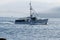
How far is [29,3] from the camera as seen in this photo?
112 m

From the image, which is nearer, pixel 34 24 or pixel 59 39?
pixel 59 39

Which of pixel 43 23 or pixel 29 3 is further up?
pixel 29 3

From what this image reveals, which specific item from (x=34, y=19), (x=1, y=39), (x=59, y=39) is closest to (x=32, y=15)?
(x=34, y=19)

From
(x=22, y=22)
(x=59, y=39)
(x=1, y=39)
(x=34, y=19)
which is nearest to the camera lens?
(x=1, y=39)

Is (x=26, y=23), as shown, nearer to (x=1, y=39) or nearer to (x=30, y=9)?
(x=30, y=9)

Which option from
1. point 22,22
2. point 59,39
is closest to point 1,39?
point 59,39

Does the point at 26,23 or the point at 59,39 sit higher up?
the point at 59,39

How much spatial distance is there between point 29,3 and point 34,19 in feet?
29.3

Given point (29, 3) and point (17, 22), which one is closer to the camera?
point (29, 3)

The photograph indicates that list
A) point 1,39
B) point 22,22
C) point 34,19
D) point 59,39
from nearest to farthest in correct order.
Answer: point 1,39, point 59,39, point 34,19, point 22,22

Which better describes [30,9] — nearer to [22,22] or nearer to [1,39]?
[22,22]

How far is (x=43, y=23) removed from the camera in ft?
357

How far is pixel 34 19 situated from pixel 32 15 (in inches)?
84.4

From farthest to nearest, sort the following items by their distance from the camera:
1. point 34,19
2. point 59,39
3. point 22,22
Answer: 1. point 22,22
2. point 34,19
3. point 59,39
